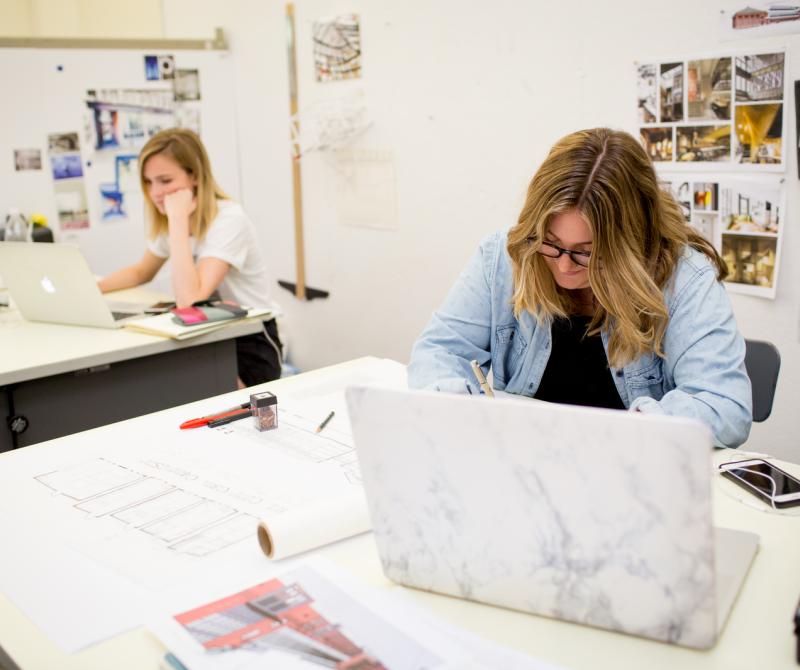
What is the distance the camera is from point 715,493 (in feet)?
4.00

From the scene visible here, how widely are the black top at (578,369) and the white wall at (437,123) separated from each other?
2.69ft

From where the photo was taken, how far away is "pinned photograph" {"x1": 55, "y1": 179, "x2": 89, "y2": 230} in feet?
10.8

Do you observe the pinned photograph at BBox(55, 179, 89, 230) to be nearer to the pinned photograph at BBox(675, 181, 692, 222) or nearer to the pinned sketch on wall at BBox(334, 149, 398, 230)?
the pinned sketch on wall at BBox(334, 149, 398, 230)

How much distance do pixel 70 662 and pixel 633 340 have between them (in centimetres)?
103

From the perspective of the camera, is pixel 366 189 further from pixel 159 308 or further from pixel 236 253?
pixel 159 308

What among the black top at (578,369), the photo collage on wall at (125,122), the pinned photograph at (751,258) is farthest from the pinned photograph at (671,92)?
the photo collage on wall at (125,122)

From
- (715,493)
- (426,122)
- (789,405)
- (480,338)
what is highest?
(426,122)

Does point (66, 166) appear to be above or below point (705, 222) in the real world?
above

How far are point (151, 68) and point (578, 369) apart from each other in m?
2.58

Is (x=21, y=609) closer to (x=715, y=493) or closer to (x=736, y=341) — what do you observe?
(x=715, y=493)

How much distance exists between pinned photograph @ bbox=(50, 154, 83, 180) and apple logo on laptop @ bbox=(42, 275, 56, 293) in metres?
1.11

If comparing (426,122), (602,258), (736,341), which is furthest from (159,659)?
(426,122)

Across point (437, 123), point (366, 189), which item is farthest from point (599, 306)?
point (366, 189)

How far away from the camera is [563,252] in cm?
142
